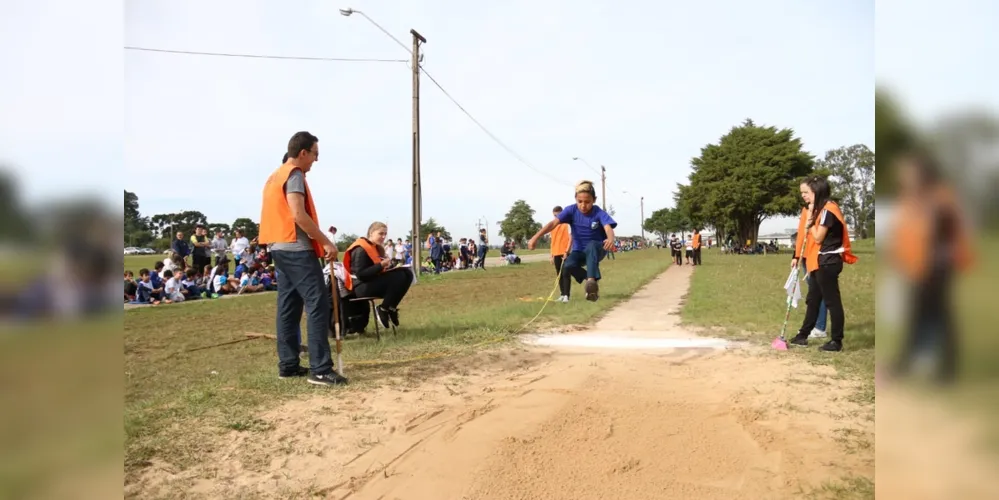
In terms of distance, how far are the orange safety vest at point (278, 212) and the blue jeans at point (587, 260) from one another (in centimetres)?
481

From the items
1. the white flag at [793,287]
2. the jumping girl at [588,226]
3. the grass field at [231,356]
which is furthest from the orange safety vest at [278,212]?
the white flag at [793,287]

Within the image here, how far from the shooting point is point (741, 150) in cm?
3378

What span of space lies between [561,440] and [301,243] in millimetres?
2488

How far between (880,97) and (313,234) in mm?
3948

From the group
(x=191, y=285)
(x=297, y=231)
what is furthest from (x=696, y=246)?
(x=297, y=231)

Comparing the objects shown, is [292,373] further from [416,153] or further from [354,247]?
[416,153]

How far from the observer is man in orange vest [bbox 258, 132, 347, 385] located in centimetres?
440

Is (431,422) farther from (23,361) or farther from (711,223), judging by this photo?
(711,223)

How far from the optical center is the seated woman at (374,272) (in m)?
6.46

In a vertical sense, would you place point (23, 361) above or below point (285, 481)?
above

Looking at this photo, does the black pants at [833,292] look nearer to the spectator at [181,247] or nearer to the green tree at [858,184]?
the green tree at [858,184]

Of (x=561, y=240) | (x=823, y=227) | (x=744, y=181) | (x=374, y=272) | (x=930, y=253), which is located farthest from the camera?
(x=744, y=181)

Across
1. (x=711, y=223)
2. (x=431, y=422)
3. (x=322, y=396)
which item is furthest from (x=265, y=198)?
(x=711, y=223)

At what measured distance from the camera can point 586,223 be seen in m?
8.53
